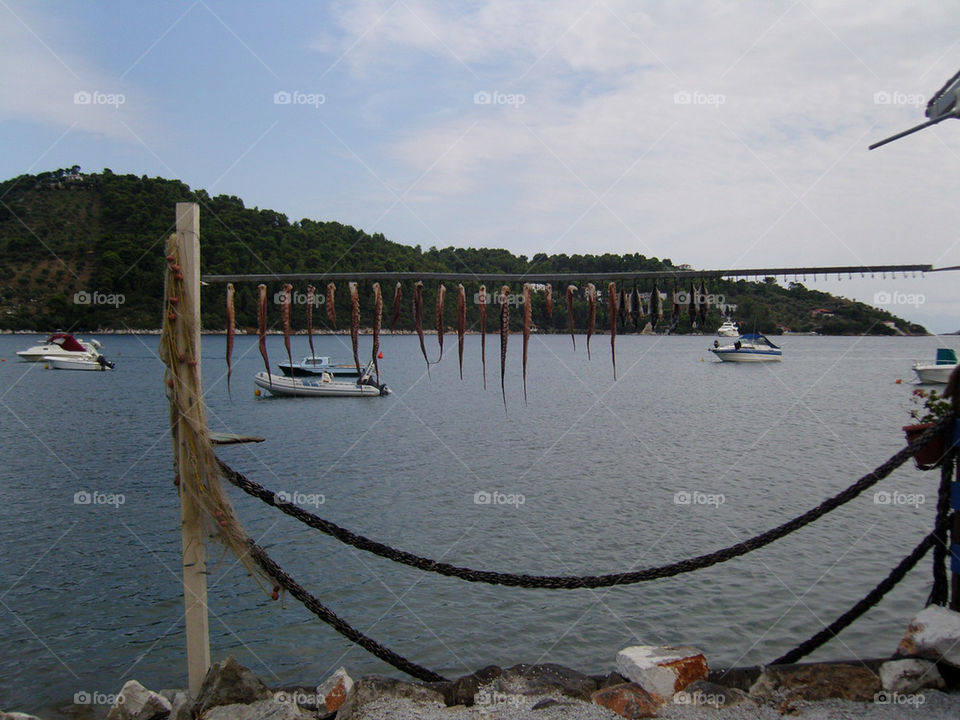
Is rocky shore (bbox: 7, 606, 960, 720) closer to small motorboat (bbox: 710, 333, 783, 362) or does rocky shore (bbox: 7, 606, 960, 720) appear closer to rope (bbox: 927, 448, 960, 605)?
rope (bbox: 927, 448, 960, 605)

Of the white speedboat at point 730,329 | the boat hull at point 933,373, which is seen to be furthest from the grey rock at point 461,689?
the white speedboat at point 730,329

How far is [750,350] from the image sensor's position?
94.0m

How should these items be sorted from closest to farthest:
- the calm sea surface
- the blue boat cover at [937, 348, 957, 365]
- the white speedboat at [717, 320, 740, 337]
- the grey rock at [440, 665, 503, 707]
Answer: the grey rock at [440, 665, 503, 707] → the calm sea surface → the blue boat cover at [937, 348, 957, 365] → the white speedboat at [717, 320, 740, 337]

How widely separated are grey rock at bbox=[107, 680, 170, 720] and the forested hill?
31260mm

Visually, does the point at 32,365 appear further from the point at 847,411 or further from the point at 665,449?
the point at 847,411

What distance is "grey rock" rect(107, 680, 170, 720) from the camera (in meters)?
6.74

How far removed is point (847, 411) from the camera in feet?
158

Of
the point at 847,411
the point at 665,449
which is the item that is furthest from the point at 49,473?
the point at 847,411

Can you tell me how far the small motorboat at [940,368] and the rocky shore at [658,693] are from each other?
4716 cm

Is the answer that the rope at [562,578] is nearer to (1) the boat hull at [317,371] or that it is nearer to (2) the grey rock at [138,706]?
(2) the grey rock at [138,706]

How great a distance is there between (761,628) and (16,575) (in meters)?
15.2

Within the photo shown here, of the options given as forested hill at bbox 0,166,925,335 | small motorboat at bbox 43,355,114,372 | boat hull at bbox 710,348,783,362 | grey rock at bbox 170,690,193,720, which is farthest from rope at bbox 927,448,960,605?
boat hull at bbox 710,348,783,362

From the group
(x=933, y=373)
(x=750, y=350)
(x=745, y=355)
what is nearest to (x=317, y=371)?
(x=933, y=373)

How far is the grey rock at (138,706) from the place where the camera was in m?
6.74
